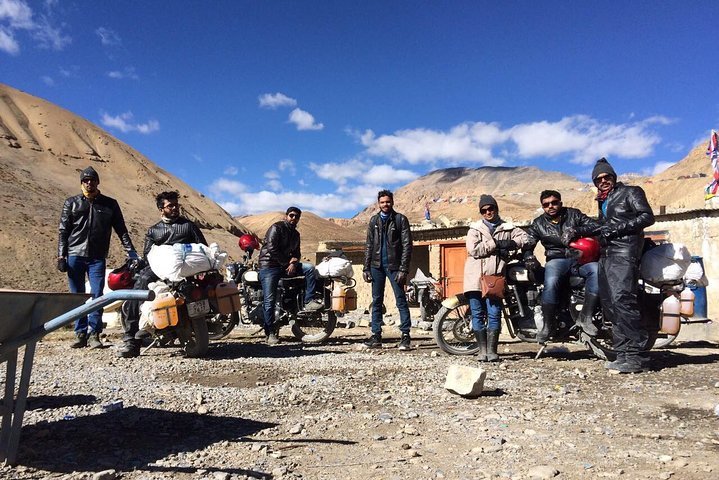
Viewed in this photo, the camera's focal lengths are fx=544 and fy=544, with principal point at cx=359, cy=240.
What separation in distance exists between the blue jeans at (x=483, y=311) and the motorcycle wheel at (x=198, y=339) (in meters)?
2.88

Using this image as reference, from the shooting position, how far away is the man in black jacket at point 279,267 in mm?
7320

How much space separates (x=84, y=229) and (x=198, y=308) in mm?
1991

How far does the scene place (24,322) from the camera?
2.64m

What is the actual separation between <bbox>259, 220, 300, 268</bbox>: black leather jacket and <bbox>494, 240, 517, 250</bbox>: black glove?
3.10 m

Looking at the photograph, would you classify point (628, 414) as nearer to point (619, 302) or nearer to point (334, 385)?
point (619, 302)

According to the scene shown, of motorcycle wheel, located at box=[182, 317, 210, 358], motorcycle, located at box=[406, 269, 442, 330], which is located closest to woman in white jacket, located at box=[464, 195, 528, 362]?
motorcycle wheel, located at box=[182, 317, 210, 358]

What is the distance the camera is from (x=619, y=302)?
A: 5.12 metres

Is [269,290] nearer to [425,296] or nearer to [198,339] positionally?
[198,339]

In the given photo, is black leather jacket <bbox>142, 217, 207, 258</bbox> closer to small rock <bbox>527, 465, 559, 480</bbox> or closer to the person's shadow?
the person's shadow

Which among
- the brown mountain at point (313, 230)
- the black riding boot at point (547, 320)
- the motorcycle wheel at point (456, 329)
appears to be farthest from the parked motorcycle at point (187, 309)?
the brown mountain at point (313, 230)

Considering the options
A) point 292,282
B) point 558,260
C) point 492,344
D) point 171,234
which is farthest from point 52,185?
point 558,260

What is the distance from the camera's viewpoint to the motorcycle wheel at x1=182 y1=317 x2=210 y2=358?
19.3ft

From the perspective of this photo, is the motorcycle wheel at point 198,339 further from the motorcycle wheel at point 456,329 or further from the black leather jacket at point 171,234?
the motorcycle wheel at point 456,329

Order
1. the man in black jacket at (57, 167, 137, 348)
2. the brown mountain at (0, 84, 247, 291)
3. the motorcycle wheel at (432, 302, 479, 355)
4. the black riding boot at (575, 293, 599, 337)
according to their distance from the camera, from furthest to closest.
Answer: the brown mountain at (0, 84, 247, 291) → the man in black jacket at (57, 167, 137, 348) → the motorcycle wheel at (432, 302, 479, 355) → the black riding boot at (575, 293, 599, 337)
